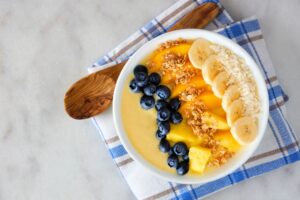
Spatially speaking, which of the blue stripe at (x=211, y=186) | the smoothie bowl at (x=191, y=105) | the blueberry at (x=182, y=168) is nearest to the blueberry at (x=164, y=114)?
the smoothie bowl at (x=191, y=105)

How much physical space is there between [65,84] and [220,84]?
0.39 metres

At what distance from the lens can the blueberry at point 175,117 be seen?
3.30 ft

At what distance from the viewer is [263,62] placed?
1.16 metres

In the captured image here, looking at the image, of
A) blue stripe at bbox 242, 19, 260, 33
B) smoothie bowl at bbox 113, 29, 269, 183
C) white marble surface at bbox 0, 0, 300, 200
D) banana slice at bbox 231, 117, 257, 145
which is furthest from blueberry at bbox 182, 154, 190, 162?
blue stripe at bbox 242, 19, 260, 33

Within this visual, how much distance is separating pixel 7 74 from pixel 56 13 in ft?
0.60

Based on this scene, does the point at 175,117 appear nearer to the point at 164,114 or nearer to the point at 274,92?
the point at 164,114

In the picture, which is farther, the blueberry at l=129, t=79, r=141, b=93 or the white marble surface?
the white marble surface

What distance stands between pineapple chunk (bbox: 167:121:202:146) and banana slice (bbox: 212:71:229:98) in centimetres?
9

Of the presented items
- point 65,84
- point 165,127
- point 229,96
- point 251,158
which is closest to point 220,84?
point 229,96

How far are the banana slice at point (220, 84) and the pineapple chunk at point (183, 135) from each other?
92 millimetres

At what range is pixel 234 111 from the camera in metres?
1.00

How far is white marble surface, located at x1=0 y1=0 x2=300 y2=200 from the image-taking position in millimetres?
1196

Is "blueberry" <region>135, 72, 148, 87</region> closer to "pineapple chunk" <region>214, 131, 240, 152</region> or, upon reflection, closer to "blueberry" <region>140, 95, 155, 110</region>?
"blueberry" <region>140, 95, 155, 110</region>

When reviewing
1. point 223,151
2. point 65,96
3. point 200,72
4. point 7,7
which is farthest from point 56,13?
point 223,151
